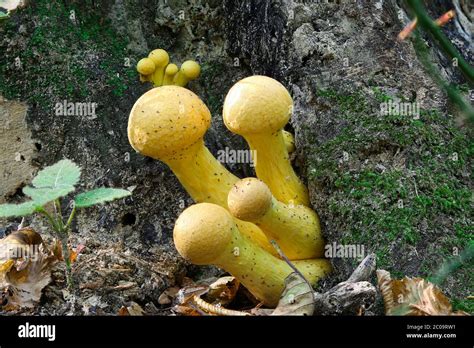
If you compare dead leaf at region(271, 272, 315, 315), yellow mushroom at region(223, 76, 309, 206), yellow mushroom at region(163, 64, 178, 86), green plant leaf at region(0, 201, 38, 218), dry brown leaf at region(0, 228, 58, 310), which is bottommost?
dead leaf at region(271, 272, 315, 315)

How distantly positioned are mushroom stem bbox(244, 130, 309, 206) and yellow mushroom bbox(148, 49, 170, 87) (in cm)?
107

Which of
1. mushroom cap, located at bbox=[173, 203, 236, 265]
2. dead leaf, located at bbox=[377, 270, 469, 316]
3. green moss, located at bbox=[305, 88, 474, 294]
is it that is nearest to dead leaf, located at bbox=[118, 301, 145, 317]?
mushroom cap, located at bbox=[173, 203, 236, 265]

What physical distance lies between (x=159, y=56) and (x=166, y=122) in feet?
4.13

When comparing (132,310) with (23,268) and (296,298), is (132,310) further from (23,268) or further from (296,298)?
(296,298)

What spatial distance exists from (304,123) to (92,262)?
145 centimetres

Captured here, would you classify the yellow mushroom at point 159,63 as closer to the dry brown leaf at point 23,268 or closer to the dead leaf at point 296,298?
the dry brown leaf at point 23,268

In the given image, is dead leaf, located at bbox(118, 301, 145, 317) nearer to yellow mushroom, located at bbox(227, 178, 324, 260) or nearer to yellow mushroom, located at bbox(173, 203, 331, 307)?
yellow mushroom, located at bbox(173, 203, 331, 307)

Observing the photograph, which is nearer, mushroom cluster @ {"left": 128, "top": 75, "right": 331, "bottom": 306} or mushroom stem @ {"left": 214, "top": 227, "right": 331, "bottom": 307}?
mushroom cluster @ {"left": 128, "top": 75, "right": 331, "bottom": 306}

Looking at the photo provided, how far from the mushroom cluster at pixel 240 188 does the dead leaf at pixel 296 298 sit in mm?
157

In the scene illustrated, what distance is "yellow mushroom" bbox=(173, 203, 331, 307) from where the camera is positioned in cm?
265

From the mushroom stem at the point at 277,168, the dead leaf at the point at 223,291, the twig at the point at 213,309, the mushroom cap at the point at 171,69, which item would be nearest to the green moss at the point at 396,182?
the mushroom stem at the point at 277,168
